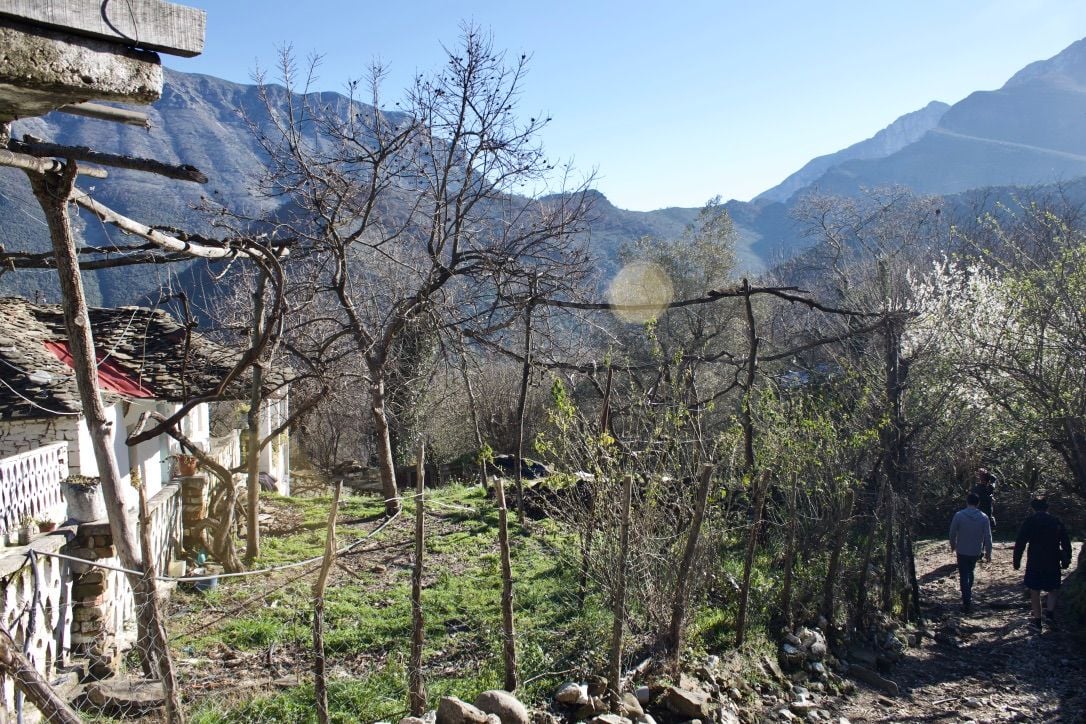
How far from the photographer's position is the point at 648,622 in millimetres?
6238

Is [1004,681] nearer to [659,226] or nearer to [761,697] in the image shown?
[761,697]

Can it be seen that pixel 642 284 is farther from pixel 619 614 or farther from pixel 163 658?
pixel 163 658

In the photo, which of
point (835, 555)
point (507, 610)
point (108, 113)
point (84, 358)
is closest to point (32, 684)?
point (84, 358)

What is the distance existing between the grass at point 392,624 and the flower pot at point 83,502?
1.24 meters

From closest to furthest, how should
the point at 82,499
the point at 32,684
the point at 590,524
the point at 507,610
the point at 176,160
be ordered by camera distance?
the point at 32,684 < the point at 507,610 < the point at 82,499 < the point at 590,524 < the point at 176,160

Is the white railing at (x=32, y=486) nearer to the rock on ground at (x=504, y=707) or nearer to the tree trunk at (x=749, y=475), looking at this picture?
the rock on ground at (x=504, y=707)

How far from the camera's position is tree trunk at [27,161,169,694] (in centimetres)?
312

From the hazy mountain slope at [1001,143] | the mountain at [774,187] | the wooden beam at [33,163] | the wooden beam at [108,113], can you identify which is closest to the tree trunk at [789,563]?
the mountain at [774,187]

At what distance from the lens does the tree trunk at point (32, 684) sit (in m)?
3.21

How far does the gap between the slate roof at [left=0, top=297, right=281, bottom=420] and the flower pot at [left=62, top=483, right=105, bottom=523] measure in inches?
43.1

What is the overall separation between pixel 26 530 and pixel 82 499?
0.55m

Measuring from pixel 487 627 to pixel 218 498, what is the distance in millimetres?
4438

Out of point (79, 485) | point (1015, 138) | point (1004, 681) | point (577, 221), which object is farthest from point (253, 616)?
point (1015, 138)

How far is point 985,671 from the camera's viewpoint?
771cm
